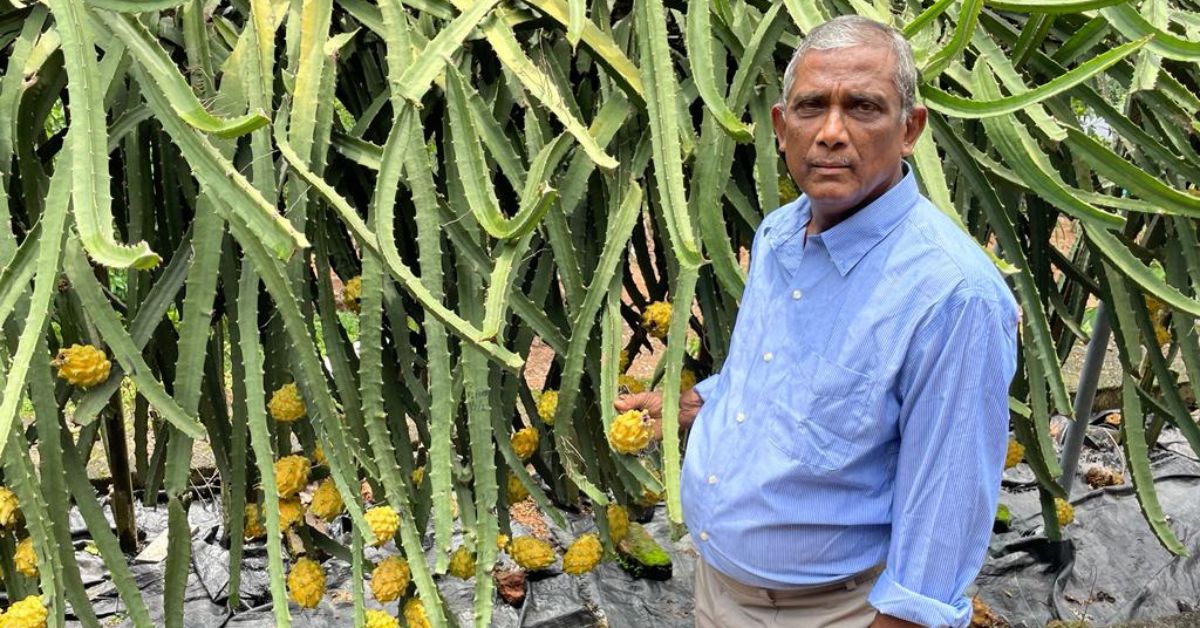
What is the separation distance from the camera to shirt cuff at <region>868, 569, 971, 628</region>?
1.15 metres

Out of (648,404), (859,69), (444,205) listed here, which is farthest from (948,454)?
(444,205)

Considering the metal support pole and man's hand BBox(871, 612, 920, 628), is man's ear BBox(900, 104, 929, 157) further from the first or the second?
the metal support pole

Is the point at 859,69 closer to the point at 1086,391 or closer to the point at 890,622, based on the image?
the point at 890,622

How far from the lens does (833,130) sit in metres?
1.17

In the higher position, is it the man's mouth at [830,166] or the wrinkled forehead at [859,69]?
the wrinkled forehead at [859,69]

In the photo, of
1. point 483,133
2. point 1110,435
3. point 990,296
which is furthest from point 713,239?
point 1110,435

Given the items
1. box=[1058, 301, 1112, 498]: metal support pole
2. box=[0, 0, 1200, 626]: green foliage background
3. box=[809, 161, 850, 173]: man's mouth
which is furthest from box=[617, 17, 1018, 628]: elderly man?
box=[1058, 301, 1112, 498]: metal support pole

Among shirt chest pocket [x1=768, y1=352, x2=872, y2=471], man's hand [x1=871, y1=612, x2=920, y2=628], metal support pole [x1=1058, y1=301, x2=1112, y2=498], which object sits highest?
shirt chest pocket [x1=768, y1=352, x2=872, y2=471]

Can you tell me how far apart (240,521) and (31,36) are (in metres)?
0.70

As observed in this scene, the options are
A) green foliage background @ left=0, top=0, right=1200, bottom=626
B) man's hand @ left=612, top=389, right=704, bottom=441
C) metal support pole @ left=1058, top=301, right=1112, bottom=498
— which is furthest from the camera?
metal support pole @ left=1058, top=301, right=1112, bottom=498

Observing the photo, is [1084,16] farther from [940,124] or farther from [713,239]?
[713,239]

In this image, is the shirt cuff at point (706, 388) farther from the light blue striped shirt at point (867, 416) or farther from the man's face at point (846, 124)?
the man's face at point (846, 124)

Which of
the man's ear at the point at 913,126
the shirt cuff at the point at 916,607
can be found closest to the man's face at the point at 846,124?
the man's ear at the point at 913,126

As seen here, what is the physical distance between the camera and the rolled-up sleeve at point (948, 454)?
112 centimetres
